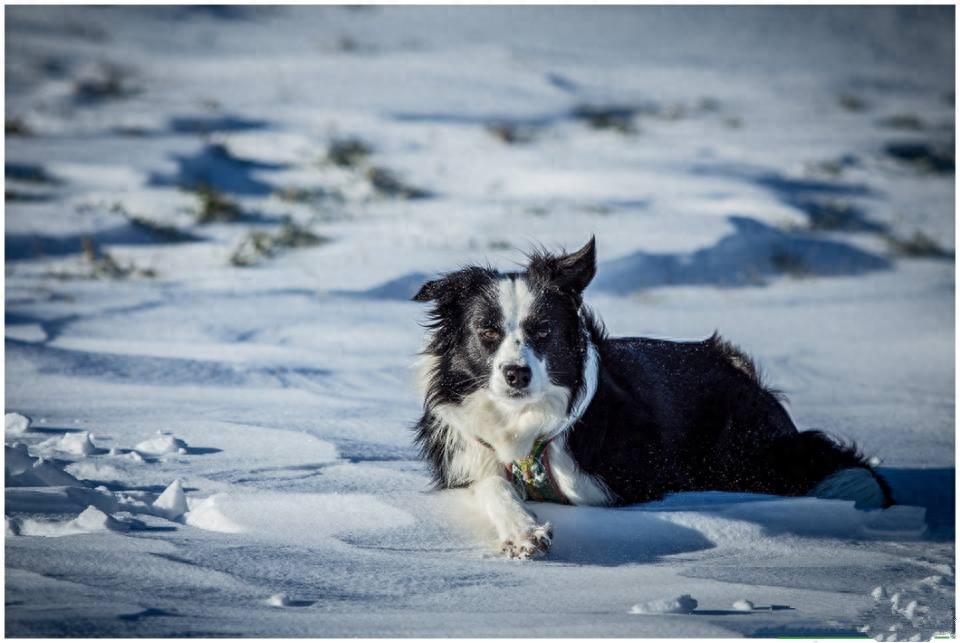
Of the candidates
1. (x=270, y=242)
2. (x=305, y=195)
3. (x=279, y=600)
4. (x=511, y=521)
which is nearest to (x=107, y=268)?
(x=270, y=242)

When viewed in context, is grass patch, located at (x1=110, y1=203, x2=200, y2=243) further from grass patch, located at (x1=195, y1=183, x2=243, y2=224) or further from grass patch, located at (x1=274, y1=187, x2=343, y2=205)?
grass patch, located at (x1=274, y1=187, x2=343, y2=205)

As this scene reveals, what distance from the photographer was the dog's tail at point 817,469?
172 inches

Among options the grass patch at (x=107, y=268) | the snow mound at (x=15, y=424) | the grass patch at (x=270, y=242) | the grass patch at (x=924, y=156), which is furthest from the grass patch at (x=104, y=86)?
the grass patch at (x=924, y=156)

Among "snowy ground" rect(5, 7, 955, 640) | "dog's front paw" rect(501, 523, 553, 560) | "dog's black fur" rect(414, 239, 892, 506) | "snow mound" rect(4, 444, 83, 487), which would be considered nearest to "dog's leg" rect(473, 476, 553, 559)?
"dog's front paw" rect(501, 523, 553, 560)

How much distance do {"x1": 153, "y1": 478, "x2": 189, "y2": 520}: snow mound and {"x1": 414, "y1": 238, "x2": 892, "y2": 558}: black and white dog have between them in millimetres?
999

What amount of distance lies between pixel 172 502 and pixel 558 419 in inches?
55.2

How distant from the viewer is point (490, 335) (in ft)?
13.5

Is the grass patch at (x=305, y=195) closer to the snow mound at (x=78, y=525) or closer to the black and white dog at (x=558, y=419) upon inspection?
the black and white dog at (x=558, y=419)

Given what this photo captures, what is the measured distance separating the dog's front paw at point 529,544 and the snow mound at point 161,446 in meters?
1.59

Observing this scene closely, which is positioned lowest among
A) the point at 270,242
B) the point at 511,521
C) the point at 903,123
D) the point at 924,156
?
the point at 511,521

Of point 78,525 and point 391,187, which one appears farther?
point 391,187

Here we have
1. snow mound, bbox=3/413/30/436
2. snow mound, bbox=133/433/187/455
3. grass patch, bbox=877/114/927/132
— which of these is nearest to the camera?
snow mound, bbox=133/433/187/455

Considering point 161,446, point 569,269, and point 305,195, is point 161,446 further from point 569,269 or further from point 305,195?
point 305,195

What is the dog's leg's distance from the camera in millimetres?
3586
